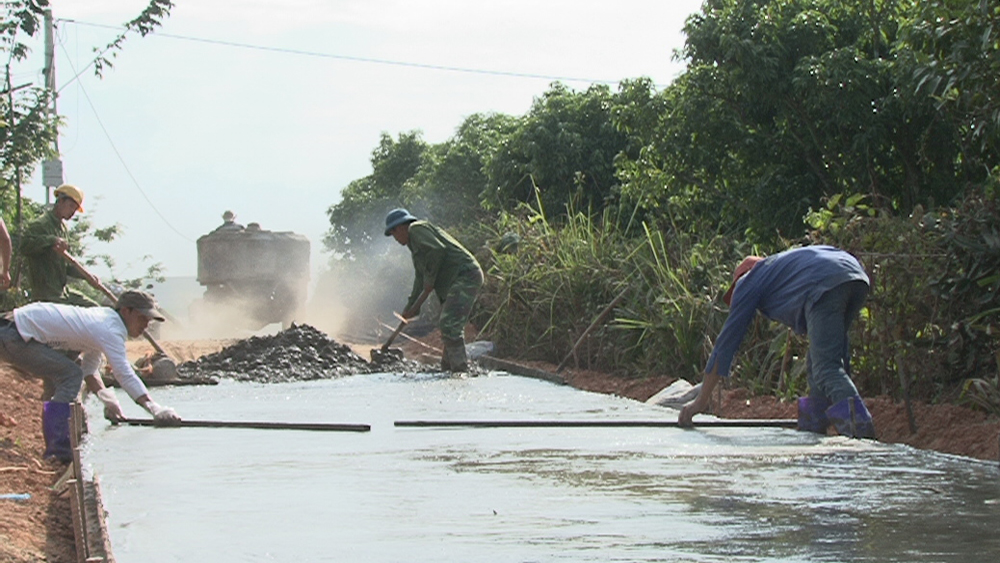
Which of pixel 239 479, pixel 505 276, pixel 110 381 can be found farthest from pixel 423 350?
pixel 239 479

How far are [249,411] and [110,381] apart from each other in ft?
10.7

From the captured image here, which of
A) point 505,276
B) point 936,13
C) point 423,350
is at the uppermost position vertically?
point 936,13

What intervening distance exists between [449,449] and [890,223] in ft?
10.5

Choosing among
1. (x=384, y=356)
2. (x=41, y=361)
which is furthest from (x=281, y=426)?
(x=384, y=356)

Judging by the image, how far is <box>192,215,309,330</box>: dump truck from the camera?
2672 centimetres

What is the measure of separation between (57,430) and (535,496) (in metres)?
3.12

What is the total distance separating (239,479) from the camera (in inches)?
234

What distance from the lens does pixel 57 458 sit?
7.12m

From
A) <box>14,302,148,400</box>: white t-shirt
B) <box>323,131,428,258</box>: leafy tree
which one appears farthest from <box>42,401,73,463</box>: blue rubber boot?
<box>323,131,428,258</box>: leafy tree

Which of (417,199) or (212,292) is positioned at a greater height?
(417,199)

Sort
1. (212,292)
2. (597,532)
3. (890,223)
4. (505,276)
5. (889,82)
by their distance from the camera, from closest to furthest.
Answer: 1. (597,532)
2. (890,223)
3. (889,82)
4. (505,276)
5. (212,292)

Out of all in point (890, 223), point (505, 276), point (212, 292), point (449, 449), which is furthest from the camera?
point (212, 292)

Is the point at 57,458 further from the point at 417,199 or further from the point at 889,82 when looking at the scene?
the point at 417,199

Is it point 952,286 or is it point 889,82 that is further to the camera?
point 889,82
